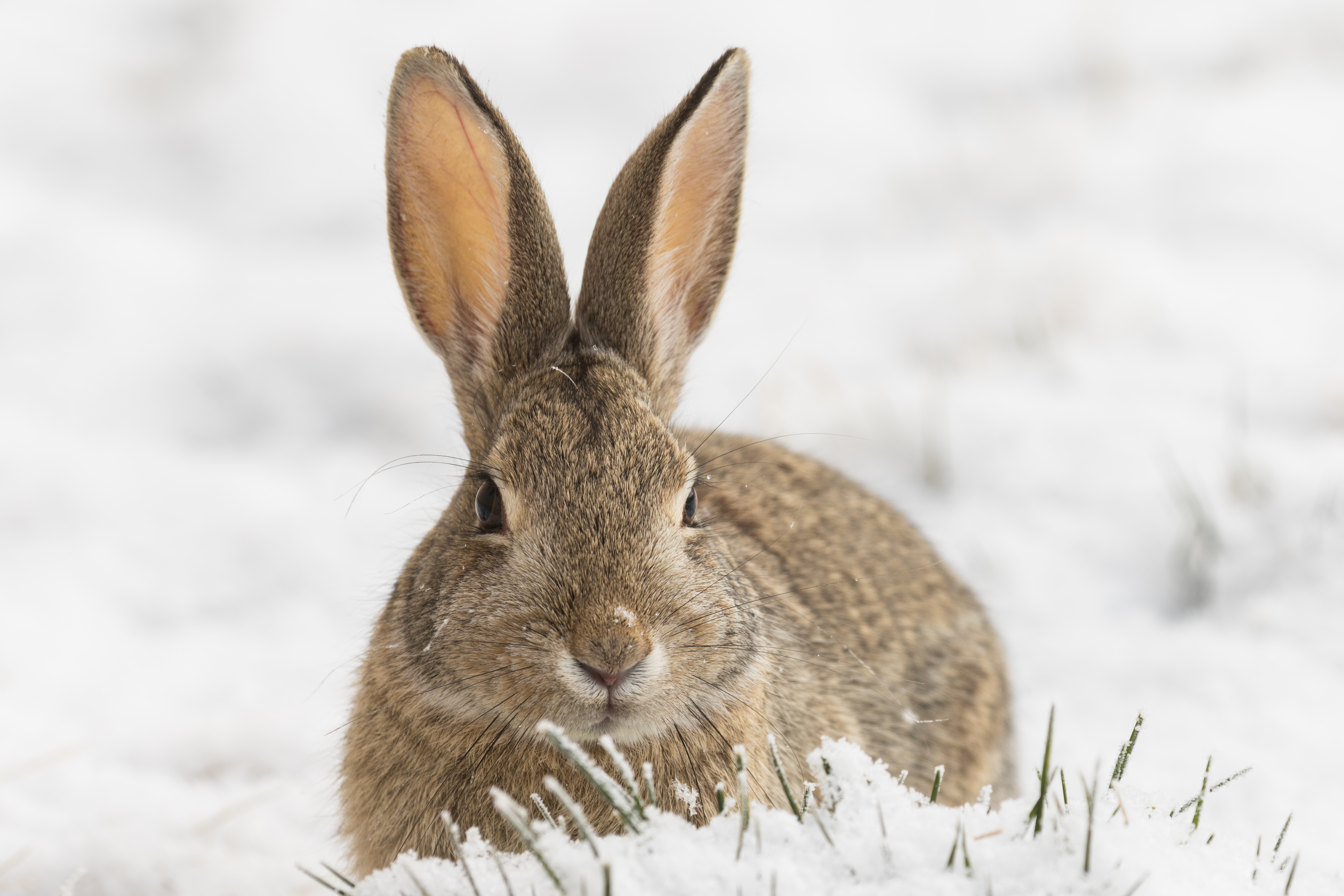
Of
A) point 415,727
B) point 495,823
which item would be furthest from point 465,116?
point 495,823

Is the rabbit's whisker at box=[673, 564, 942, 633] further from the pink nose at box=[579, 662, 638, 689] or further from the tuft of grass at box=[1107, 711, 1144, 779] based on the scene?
the tuft of grass at box=[1107, 711, 1144, 779]

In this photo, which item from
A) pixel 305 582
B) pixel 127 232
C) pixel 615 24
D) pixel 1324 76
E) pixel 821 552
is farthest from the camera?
pixel 615 24

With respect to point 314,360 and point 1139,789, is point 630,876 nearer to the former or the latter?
point 1139,789

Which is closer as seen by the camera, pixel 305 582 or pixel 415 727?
pixel 415 727

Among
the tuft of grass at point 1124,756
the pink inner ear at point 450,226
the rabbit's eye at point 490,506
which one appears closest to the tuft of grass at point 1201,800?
the tuft of grass at point 1124,756

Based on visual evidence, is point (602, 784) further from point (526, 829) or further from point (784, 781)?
point (784, 781)

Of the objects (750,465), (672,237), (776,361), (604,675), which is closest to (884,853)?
(604,675)

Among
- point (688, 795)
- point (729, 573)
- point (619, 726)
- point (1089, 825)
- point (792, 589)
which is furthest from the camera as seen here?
point (792, 589)
